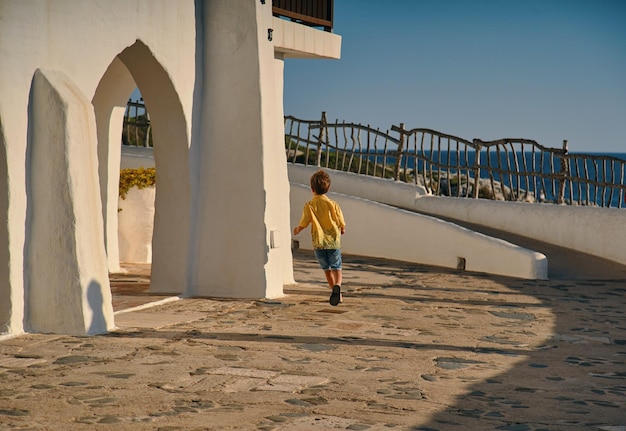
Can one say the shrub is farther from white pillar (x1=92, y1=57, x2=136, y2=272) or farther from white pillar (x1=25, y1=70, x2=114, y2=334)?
white pillar (x1=25, y1=70, x2=114, y2=334)

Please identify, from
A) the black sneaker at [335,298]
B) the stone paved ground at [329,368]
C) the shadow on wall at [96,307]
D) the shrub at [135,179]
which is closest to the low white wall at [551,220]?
the stone paved ground at [329,368]

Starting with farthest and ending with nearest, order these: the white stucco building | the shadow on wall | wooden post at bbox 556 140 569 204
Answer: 1. wooden post at bbox 556 140 569 204
2. the shadow on wall
3. the white stucco building

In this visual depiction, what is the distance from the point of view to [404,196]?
1834cm

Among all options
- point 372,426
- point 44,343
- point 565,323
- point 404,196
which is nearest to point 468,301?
point 565,323

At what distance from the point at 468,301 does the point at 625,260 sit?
4.59 metres

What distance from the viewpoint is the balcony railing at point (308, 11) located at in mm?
12859

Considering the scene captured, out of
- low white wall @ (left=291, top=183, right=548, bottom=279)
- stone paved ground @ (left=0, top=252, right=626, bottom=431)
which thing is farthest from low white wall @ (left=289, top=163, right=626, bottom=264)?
stone paved ground @ (left=0, top=252, right=626, bottom=431)

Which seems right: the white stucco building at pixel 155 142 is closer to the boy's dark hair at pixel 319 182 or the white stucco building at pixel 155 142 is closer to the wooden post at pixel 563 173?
the boy's dark hair at pixel 319 182

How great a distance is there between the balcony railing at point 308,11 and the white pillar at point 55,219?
5.14 meters

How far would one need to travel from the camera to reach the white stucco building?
809cm

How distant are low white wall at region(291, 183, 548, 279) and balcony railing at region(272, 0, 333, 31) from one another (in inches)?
140

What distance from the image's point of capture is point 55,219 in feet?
26.6

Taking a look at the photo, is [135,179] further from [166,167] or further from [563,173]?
[563,173]

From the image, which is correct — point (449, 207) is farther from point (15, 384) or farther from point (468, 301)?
point (15, 384)
